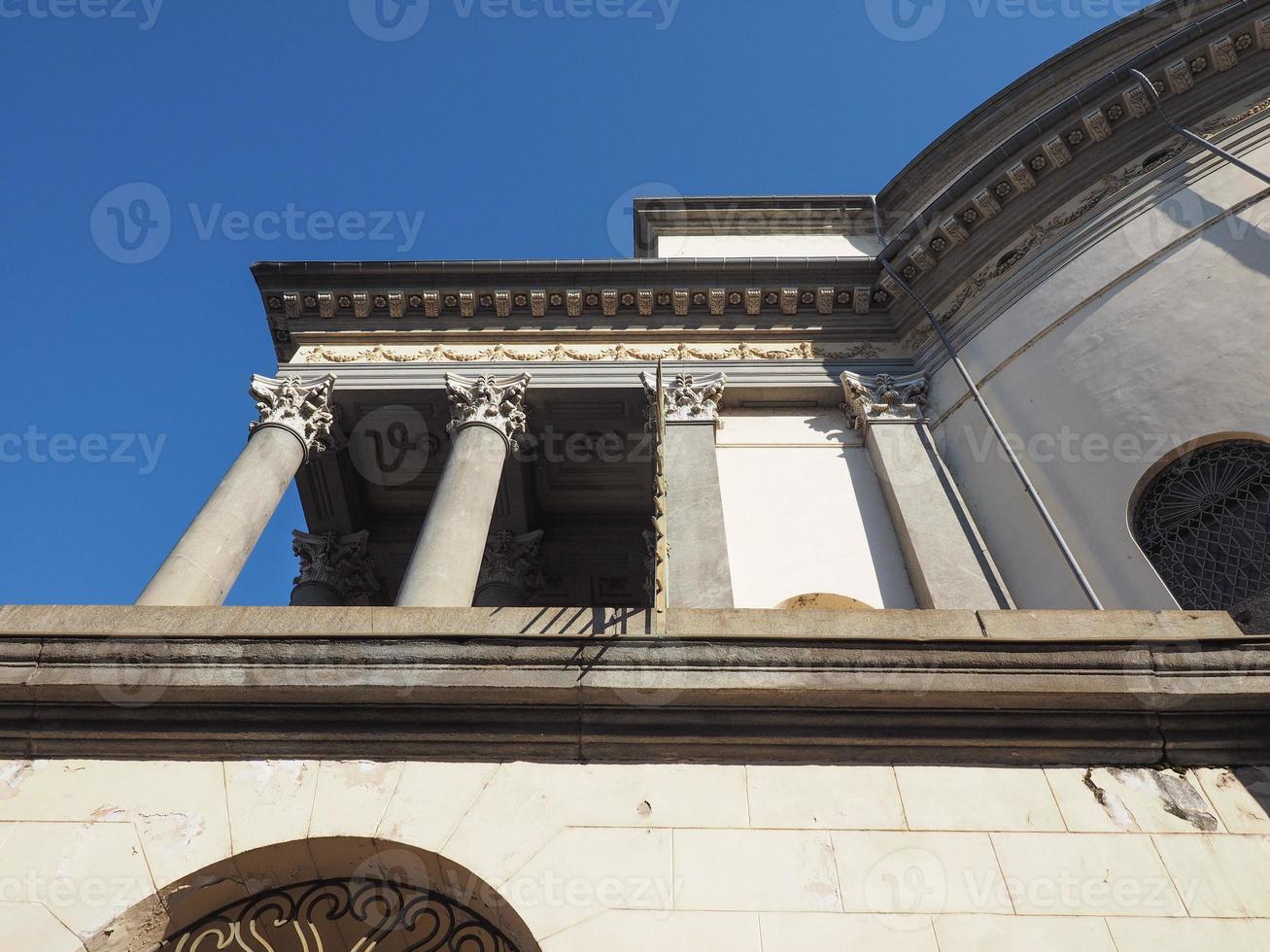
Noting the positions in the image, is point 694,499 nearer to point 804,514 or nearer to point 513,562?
point 804,514

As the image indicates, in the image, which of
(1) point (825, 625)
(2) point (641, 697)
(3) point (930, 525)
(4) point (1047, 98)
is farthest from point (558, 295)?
(2) point (641, 697)

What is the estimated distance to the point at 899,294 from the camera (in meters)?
16.0

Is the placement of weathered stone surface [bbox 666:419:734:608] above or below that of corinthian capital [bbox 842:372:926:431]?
below

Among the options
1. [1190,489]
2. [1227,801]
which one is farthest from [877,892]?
[1190,489]

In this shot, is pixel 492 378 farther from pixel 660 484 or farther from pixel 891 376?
pixel 660 484

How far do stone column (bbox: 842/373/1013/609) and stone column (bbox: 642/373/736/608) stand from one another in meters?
2.42

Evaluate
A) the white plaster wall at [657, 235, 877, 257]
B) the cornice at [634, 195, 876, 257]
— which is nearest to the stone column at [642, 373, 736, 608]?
the white plaster wall at [657, 235, 877, 257]

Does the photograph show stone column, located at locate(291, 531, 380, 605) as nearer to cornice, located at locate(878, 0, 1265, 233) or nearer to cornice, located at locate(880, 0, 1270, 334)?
cornice, located at locate(880, 0, 1270, 334)

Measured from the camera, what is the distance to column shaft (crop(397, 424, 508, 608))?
1134 cm

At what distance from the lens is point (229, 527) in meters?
12.3

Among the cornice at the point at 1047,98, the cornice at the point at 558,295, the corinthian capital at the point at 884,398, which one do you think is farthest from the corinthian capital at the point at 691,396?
the cornice at the point at 1047,98

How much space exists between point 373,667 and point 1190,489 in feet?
32.7

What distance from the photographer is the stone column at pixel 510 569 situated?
1644 centimetres

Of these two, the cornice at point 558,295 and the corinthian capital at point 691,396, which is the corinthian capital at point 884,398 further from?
the corinthian capital at point 691,396
